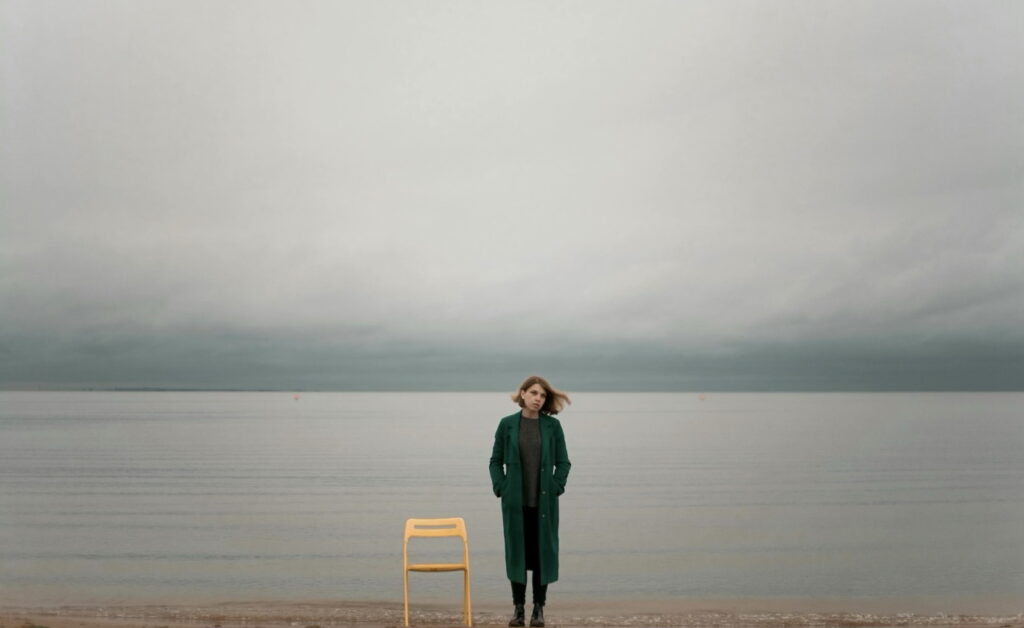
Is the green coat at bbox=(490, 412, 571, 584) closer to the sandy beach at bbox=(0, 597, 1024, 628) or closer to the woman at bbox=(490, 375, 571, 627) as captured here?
the woman at bbox=(490, 375, 571, 627)

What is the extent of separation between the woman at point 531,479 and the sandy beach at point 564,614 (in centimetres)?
164

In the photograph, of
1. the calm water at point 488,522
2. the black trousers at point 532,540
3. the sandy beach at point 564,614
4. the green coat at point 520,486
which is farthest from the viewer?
the calm water at point 488,522

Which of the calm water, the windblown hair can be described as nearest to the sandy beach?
the calm water

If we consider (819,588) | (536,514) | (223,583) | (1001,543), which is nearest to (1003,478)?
(1001,543)

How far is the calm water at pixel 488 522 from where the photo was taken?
16.6 m

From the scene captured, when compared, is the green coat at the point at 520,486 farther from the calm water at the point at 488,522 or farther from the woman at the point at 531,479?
the calm water at the point at 488,522

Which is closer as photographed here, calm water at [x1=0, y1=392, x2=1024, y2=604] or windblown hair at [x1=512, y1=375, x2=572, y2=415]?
windblown hair at [x1=512, y1=375, x2=572, y2=415]

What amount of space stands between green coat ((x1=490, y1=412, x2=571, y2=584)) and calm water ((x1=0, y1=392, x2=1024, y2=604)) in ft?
24.7

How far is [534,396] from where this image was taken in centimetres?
790

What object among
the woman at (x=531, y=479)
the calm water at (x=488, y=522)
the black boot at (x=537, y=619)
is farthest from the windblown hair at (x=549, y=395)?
the calm water at (x=488, y=522)

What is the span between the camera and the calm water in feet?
54.3

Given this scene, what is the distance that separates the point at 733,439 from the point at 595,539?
47455mm

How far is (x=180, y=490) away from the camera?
1293 inches

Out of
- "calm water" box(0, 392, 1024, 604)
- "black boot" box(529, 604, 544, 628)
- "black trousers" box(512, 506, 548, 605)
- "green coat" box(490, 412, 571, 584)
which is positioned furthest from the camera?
"calm water" box(0, 392, 1024, 604)
